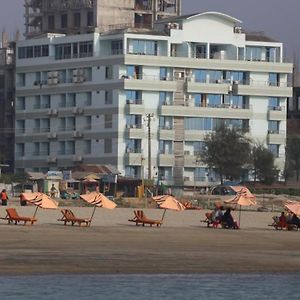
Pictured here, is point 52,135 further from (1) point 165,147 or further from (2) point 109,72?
(1) point 165,147

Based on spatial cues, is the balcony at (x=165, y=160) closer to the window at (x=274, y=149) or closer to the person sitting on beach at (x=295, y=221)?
the window at (x=274, y=149)

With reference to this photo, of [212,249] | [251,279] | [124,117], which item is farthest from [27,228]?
[124,117]

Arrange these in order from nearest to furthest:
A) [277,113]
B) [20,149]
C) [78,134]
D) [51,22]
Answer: [78,134] → [277,113] → [20,149] → [51,22]

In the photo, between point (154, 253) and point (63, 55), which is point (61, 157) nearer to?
point (63, 55)

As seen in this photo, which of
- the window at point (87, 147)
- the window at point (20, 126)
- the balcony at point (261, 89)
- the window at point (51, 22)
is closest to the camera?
the window at point (87, 147)

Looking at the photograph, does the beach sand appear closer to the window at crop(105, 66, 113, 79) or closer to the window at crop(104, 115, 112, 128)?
the window at crop(104, 115, 112, 128)

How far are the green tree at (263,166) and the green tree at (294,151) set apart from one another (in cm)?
983

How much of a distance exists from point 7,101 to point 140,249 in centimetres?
9047

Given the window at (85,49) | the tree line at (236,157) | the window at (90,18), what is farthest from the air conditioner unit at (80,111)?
the window at (90,18)

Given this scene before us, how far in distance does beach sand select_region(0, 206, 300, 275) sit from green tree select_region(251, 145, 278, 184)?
56.6 meters

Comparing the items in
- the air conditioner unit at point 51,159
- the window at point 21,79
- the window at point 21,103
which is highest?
the window at point 21,79

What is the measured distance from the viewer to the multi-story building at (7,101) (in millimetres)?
141375

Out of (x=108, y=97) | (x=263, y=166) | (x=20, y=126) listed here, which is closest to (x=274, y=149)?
(x=263, y=166)

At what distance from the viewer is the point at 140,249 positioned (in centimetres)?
5381
